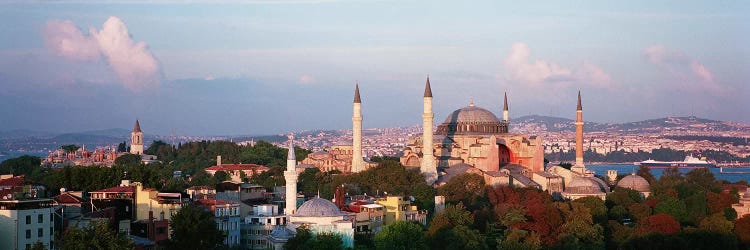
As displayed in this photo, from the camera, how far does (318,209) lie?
48.9 metres

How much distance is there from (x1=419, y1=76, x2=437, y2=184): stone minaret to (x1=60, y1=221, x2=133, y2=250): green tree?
3200cm

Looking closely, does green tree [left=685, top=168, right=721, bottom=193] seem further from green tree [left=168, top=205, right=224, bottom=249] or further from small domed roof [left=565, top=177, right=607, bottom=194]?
green tree [left=168, top=205, right=224, bottom=249]

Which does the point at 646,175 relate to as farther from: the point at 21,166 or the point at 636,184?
the point at 21,166

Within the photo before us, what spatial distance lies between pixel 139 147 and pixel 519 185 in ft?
189

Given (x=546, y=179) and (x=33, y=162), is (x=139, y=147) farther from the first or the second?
(x=546, y=179)

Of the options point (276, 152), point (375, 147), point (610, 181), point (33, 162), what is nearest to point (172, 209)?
point (610, 181)

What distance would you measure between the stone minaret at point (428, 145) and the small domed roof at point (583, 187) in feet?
23.1

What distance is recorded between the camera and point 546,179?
72562 millimetres

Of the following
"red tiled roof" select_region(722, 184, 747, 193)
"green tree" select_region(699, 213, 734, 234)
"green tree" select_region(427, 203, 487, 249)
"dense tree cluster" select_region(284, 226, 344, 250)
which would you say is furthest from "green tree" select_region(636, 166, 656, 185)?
"dense tree cluster" select_region(284, 226, 344, 250)

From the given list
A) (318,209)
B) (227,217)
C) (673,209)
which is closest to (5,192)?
(227,217)

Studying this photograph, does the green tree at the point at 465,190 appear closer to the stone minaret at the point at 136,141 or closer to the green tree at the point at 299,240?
the green tree at the point at 299,240

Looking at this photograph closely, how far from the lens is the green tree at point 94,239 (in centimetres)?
3844

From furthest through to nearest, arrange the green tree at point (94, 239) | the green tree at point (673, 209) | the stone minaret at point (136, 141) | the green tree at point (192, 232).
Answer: the stone minaret at point (136, 141), the green tree at point (673, 209), the green tree at point (192, 232), the green tree at point (94, 239)

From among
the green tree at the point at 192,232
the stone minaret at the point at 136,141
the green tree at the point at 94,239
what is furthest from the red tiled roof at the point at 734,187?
the stone minaret at the point at 136,141
